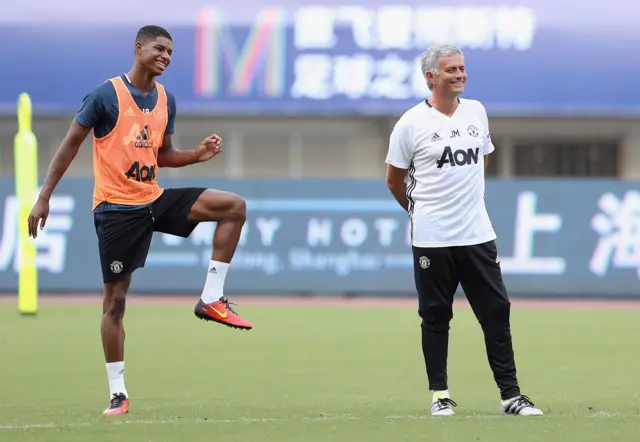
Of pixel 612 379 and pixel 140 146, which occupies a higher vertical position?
pixel 140 146

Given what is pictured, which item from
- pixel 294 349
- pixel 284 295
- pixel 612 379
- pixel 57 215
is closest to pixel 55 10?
pixel 57 215

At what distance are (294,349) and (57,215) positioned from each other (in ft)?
27.9

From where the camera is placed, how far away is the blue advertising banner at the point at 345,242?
67.6 ft

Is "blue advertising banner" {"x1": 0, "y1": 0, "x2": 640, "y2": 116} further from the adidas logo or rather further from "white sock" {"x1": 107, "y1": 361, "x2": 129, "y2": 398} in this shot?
"white sock" {"x1": 107, "y1": 361, "x2": 129, "y2": 398}

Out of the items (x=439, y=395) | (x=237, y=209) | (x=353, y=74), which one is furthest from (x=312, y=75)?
(x=439, y=395)

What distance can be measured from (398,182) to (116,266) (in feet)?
6.31

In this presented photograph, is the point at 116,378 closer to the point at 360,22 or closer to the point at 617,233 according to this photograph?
the point at 617,233

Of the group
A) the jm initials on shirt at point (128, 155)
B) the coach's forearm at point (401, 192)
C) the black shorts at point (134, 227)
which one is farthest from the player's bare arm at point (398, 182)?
the jm initials on shirt at point (128, 155)

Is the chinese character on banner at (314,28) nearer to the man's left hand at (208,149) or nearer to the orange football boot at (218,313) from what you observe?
the man's left hand at (208,149)

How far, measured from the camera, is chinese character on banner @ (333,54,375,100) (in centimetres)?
2644

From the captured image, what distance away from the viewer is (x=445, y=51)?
325 inches

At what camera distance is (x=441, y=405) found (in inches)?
329

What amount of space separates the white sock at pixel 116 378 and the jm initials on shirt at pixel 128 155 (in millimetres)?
1074

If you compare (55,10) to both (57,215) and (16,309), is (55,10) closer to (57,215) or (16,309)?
(57,215)
